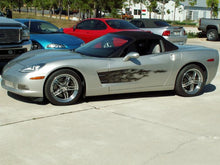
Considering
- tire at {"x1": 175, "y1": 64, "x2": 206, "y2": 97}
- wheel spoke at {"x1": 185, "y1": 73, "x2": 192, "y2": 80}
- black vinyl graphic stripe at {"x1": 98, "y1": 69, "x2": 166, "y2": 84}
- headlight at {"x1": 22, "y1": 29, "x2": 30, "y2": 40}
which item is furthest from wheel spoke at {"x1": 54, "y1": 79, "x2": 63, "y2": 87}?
headlight at {"x1": 22, "y1": 29, "x2": 30, "y2": 40}

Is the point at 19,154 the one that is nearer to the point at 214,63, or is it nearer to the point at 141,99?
the point at 141,99

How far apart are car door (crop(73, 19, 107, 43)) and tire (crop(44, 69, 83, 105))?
26.6 feet

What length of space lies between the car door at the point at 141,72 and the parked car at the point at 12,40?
11.6ft

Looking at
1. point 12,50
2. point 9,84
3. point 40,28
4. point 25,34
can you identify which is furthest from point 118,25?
point 9,84

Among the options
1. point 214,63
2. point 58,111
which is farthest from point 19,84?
point 214,63

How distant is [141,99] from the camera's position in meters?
7.13

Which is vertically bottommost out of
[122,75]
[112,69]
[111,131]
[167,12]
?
[111,131]

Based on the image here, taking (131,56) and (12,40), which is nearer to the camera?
(131,56)

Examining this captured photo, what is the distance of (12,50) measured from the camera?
921cm

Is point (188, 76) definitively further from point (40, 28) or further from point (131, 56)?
point (40, 28)

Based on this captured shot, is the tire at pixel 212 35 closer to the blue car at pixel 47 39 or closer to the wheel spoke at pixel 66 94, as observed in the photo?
the blue car at pixel 47 39

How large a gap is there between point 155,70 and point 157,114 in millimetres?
1190

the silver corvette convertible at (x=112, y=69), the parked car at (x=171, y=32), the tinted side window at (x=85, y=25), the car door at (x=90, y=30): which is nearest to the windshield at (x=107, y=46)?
the silver corvette convertible at (x=112, y=69)

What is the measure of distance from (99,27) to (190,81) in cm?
769
